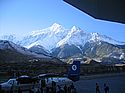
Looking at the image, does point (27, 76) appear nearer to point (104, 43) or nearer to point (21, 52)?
point (21, 52)

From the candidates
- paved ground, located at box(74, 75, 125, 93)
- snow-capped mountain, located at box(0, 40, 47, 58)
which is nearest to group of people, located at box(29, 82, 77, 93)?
paved ground, located at box(74, 75, 125, 93)

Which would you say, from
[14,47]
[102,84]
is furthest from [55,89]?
[102,84]

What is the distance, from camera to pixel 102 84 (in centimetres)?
771

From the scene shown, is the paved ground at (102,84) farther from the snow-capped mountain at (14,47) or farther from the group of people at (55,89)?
the snow-capped mountain at (14,47)

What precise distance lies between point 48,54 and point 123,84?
2268mm

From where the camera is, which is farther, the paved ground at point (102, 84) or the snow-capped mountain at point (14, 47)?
the paved ground at point (102, 84)

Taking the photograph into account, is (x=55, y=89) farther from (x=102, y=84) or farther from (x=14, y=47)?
(x=102, y=84)

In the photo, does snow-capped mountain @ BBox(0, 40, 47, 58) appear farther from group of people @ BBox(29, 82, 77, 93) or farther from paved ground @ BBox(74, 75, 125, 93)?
paved ground @ BBox(74, 75, 125, 93)

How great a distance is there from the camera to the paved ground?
7272 mm

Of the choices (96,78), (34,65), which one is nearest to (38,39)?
(34,65)

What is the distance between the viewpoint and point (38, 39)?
7453 millimetres

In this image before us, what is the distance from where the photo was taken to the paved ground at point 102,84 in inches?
286

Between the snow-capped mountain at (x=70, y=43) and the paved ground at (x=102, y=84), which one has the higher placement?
the snow-capped mountain at (x=70, y=43)

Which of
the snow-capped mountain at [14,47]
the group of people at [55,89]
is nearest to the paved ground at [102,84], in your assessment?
the group of people at [55,89]
